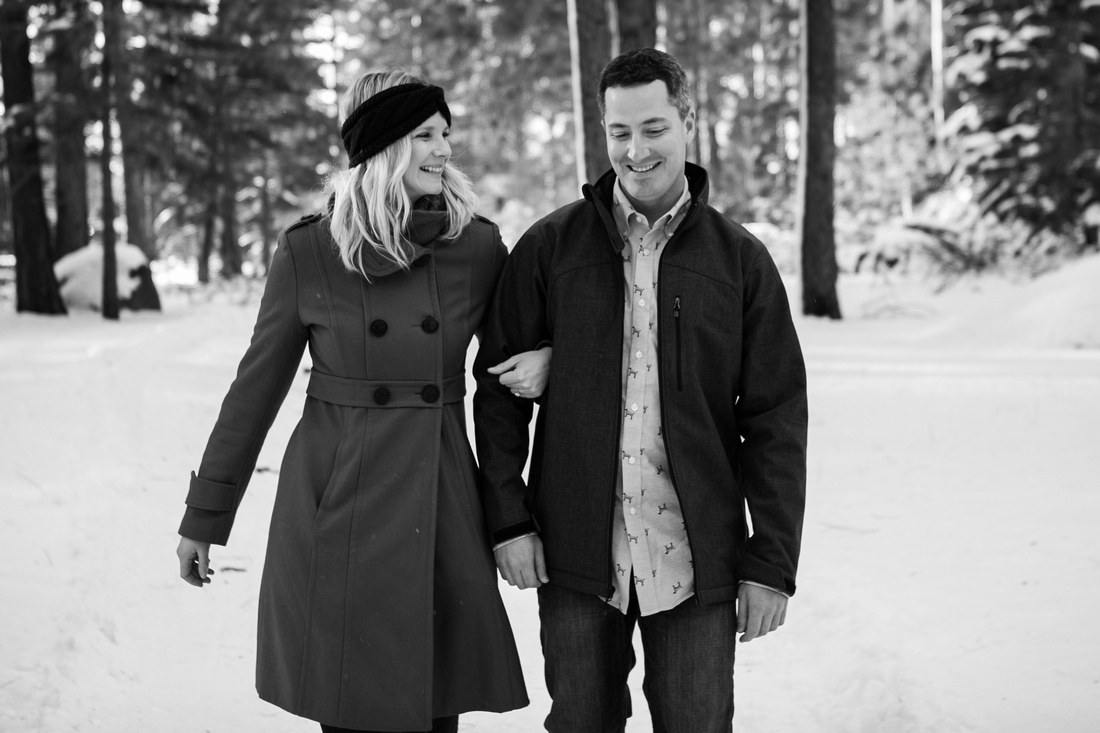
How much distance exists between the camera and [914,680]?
413 cm

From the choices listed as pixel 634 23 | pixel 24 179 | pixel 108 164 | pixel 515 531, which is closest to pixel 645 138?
pixel 515 531

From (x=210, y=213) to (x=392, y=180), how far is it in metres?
29.3

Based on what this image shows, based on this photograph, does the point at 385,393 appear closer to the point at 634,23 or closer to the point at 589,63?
the point at 589,63

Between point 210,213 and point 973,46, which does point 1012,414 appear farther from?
point 210,213

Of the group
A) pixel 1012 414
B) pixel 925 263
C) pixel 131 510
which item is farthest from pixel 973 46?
pixel 131 510

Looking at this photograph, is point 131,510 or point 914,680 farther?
point 131,510

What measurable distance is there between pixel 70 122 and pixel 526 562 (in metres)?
18.4

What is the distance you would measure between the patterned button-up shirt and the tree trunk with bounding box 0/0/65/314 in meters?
17.9

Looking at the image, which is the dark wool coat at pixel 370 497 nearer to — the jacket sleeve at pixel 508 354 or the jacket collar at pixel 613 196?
the jacket sleeve at pixel 508 354

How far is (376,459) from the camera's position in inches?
112

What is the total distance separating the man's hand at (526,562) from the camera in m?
2.81

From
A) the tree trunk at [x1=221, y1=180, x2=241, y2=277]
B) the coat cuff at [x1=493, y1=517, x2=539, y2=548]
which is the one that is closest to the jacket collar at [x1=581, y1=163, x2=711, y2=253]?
the coat cuff at [x1=493, y1=517, x2=539, y2=548]

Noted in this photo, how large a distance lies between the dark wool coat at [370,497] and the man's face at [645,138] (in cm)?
53

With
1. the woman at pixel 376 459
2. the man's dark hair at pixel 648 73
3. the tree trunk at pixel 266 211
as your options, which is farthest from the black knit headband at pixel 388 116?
the tree trunk at pixel 266 211
